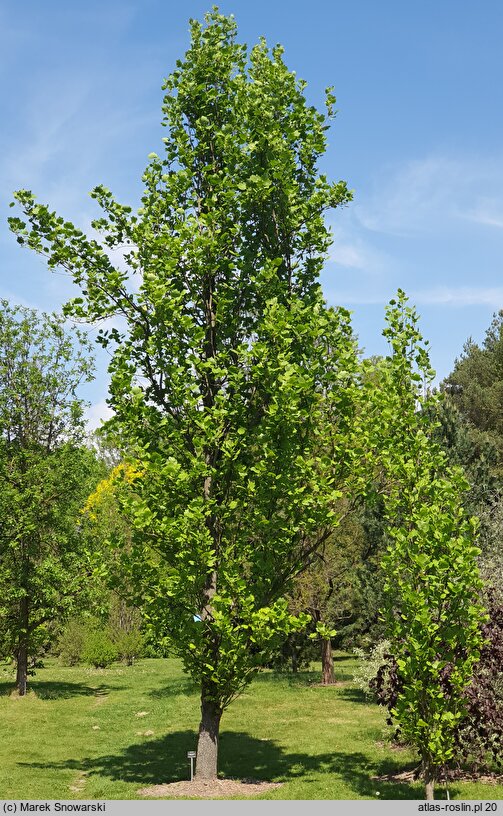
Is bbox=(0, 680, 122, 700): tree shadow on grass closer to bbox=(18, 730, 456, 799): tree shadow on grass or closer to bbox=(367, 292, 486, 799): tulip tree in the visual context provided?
bbox=(18, 730, 456, 799): tree shadow on grass

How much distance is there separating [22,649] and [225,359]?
15.5 metres

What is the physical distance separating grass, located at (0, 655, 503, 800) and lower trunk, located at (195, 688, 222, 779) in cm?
93

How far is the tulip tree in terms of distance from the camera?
997 cm

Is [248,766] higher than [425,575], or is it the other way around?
[425,575]

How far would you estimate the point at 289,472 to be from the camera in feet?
40.0

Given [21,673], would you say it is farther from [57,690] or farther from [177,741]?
[177,741]

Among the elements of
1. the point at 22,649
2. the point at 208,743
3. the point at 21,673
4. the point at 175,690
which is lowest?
the point at 175,690

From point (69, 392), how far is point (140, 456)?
1395 cm

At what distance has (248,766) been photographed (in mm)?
14453

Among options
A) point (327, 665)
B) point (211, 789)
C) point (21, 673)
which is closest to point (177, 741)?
point (211, 789)

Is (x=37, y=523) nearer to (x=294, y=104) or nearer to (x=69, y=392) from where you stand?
(x=69, y=392)

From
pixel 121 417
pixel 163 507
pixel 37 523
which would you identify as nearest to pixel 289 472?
pixel 163 507

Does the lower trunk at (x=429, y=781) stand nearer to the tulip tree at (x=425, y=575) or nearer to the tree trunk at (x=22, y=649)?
the tulip tree at (x=425, y=575)

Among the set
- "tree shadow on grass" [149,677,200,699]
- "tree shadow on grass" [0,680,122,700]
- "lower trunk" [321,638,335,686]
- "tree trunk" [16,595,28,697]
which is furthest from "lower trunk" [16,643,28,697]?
"lower trunk" [321,638,335,686]
